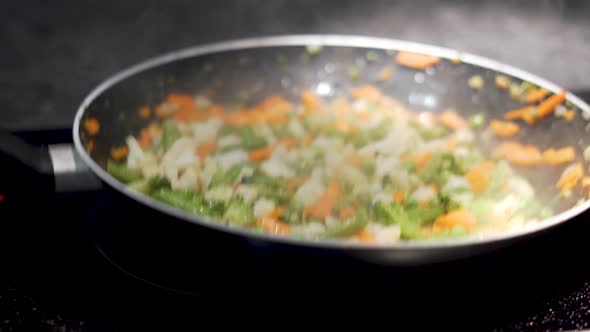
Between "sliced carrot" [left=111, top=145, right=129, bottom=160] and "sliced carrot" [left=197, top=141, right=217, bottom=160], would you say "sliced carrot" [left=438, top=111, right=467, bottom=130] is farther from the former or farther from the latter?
"sliced carrot" [left=111, top=145, right=129, bottom=160]

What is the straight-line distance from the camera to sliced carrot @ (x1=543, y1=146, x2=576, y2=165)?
0.93m

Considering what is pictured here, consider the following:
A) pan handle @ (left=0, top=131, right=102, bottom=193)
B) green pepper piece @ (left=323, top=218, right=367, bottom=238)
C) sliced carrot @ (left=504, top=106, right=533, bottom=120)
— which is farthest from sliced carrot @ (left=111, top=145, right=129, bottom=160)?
sliced carrot @ (left=504, top=106, right=533, bottom=120)

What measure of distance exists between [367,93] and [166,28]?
1.13ft

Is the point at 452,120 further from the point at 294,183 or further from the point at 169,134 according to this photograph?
the point at 169,134

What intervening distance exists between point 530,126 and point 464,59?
0.44 ft

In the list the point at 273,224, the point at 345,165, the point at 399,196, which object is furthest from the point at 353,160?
the point at 273,224

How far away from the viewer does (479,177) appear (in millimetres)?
948

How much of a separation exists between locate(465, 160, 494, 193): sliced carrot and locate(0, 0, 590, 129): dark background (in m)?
0.34

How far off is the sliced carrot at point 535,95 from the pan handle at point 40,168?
593 mm

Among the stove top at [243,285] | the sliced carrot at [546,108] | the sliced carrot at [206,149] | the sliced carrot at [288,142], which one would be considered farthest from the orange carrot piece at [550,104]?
the sliced carrot at [206,149]

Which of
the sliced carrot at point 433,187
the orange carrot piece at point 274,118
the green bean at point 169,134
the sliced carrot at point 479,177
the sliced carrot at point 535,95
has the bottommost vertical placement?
the sliced carrot at point 433,187

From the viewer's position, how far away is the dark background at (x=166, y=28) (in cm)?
114

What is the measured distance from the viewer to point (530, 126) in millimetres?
1006

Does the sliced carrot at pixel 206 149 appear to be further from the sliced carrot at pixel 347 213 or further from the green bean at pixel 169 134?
the sliced carrot at pixel 347 213
